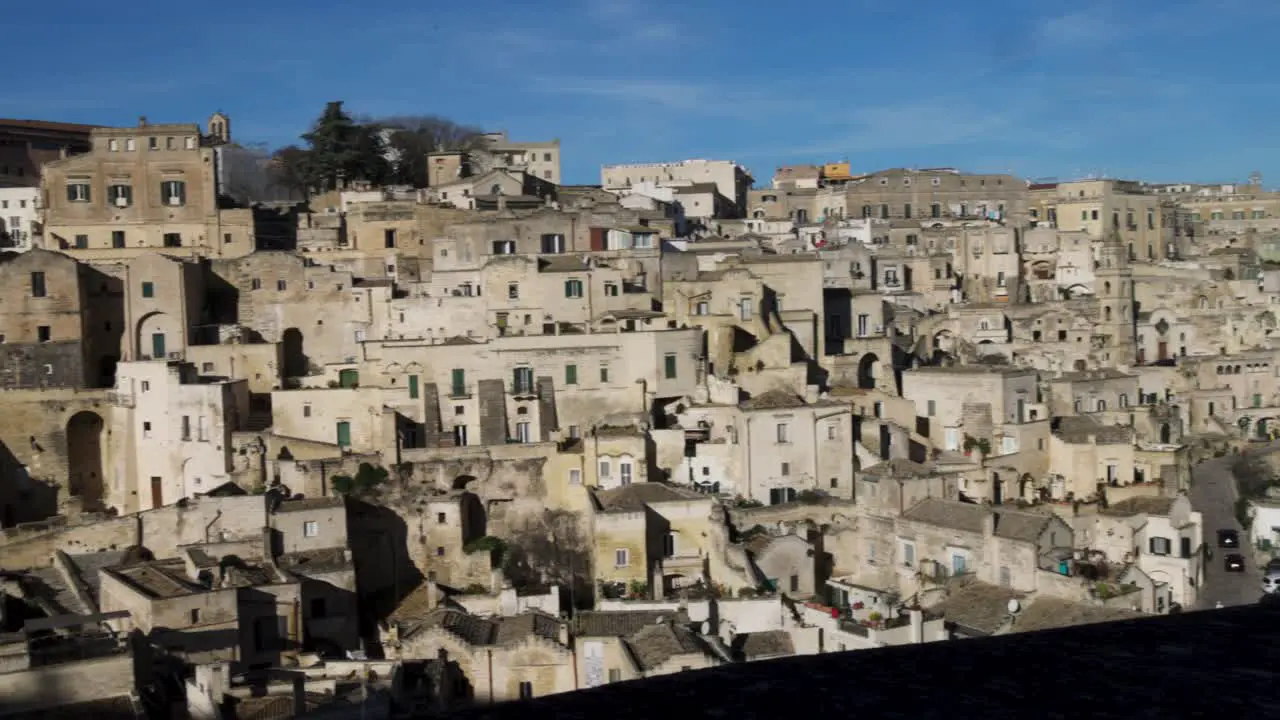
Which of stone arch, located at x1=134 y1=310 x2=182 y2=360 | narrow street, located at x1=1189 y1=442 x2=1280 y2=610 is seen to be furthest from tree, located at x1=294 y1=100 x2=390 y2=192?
narrow street, located at x1=1189 y1=442 x2=1280 y2=610

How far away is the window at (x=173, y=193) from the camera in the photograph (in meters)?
41.8

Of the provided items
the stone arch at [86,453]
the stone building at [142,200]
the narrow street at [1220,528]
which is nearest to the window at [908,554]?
the narrow street at [1220,528]

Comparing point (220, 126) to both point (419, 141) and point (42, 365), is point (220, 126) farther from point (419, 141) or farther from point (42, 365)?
point (42, 365)

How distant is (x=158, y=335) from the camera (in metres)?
36.2

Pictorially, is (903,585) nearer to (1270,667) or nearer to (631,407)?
(631,407)

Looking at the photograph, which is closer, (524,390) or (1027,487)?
(524,390)

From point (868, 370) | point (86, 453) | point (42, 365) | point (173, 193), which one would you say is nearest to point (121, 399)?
point (86, 453)

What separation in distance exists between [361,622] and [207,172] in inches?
731

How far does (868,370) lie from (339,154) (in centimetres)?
2298

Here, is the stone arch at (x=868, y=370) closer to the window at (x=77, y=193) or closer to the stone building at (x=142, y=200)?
the stone building at (x=142, y=200)

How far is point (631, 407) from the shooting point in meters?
33.7

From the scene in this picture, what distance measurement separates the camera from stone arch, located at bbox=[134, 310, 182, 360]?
36.2 meters

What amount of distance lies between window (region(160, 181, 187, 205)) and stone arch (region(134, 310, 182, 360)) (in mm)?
6733

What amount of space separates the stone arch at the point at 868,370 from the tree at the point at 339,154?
21922 millimetres
